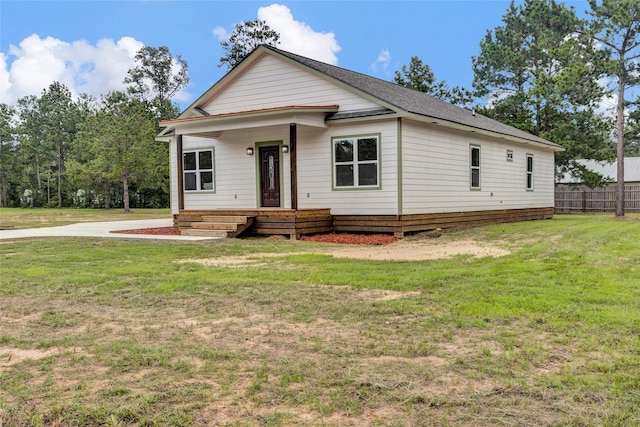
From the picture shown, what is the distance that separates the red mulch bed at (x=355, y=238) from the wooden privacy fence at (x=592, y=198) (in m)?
19.9

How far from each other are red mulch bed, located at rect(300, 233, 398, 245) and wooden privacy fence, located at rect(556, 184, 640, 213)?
65.4ft

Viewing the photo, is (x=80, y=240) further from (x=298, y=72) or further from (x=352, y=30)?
(x=352, y=30)

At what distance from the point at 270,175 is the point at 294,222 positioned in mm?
3143

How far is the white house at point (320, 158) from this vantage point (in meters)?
13.1

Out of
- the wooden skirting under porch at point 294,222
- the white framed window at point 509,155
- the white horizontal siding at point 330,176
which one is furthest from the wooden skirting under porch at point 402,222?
the white framed window at point 509,155

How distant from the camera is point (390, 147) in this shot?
13047mm

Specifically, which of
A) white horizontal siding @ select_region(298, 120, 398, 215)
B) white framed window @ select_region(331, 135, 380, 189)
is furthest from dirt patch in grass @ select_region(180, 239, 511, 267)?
white framed window @ select_region(331, 135, 380, 189)

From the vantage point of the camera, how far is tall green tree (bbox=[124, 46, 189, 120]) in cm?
4475

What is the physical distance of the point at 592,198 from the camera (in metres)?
28.8

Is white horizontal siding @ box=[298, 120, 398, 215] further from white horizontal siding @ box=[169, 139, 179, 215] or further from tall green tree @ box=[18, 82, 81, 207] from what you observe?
tall green tree @ box=[18, 82, 81, 207]

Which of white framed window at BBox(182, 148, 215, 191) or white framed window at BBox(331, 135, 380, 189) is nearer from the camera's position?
white framed window at BBox(331, 135, 380, 189)

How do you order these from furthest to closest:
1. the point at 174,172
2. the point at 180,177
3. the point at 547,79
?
the point at 547,79 → the point at 174,172 → the point at 180,177

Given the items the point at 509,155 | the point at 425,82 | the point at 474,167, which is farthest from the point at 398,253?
the point at 425,82

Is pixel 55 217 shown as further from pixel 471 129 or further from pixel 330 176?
pixel 471 129
